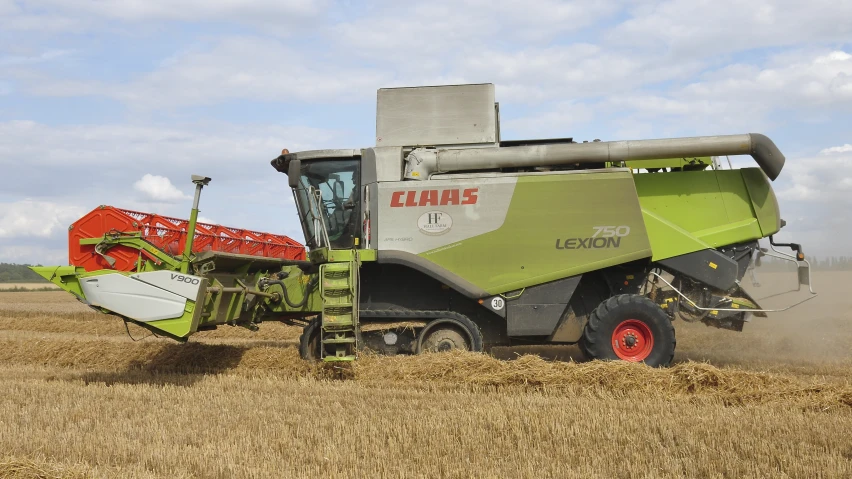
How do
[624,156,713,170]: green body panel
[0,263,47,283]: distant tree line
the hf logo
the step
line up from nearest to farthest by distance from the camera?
the step < the hf logo < [624,156,713,170]: green body panel < [0,263,47,283]: distant tree line

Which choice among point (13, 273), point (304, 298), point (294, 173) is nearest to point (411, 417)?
point (304, 298)

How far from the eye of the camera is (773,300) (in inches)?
325

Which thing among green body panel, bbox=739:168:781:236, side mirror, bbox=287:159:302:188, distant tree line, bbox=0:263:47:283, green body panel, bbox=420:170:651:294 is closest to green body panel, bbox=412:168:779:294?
green body panel, bbox=420:170:651:294

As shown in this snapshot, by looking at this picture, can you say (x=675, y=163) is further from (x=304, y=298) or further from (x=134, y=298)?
(x=134, y=298)

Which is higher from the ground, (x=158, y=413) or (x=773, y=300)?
(x=773, y=300)

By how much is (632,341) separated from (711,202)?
185 centimetres

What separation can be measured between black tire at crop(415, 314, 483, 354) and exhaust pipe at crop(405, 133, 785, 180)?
1.60m

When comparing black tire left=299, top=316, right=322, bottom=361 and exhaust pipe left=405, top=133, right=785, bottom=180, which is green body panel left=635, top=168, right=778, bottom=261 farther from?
black tire left=299, top=316, right=322, bottom=361

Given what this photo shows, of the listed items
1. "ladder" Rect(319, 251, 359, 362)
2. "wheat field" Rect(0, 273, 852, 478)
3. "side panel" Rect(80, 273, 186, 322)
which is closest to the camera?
"wheat field" Rect(0, 273, 852, 478)

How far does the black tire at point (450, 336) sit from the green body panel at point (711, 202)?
7.80 ft

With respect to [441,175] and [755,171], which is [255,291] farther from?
[755,171]

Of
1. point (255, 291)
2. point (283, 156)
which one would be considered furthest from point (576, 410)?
point (283, 156)

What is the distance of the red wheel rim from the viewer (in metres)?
7.62

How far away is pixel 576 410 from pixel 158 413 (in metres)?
3.24
